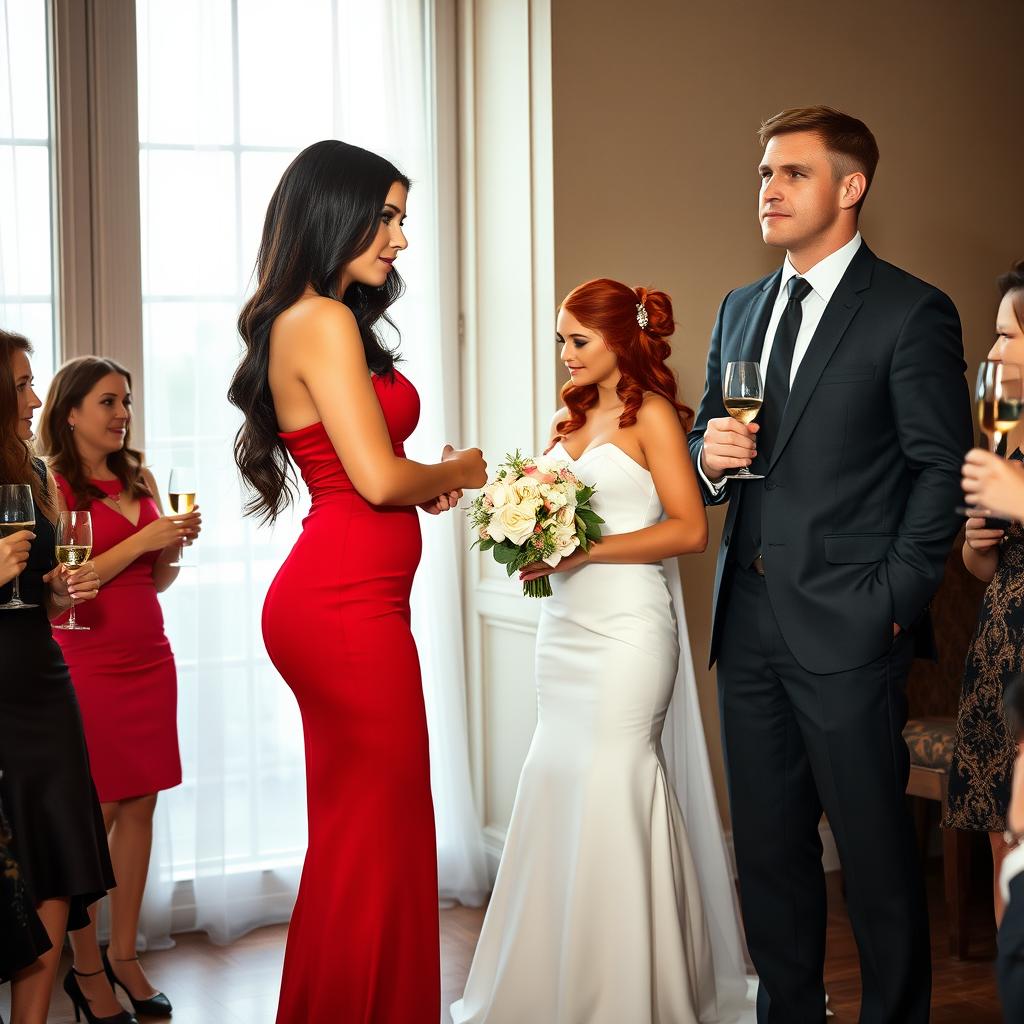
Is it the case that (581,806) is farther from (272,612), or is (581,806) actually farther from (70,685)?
(70,685)

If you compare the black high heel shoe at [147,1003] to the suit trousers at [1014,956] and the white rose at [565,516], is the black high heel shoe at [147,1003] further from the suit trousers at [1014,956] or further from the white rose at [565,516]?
the suit trousers at [1014,956]

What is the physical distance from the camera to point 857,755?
287 cm

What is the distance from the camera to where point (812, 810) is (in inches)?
123

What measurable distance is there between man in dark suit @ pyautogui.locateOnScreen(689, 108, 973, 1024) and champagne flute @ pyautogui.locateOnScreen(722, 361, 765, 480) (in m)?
0.06

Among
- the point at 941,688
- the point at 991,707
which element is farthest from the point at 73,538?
the point at 941,688

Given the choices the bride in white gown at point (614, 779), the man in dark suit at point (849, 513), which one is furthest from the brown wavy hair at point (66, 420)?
the man in dark suit at point (849, 513)

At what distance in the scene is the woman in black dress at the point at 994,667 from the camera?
2957mm

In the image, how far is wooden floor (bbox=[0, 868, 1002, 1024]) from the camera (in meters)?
3.73

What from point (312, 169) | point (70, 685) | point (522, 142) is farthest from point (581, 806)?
point (522, 142)

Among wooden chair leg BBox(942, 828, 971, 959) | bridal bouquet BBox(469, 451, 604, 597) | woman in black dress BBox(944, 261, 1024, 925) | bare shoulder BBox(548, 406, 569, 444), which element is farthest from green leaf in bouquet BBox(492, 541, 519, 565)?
wooden chair leg BBox(942, 828, 971, 959)

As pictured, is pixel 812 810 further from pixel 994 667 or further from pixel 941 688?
pixel 941 688

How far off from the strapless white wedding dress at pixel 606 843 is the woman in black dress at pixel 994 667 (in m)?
0.78

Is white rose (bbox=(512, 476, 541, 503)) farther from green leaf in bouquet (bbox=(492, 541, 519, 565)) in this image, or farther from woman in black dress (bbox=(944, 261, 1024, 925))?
woman in black dress (bbox=(944, 261, 1024, 925))

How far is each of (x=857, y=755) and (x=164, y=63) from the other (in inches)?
134
